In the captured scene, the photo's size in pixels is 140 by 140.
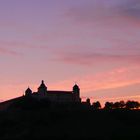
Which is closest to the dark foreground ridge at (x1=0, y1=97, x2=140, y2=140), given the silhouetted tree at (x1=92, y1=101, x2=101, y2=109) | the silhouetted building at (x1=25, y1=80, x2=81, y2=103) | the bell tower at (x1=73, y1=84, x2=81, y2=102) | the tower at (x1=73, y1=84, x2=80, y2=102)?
the silhouetted building at (x1=25, y1=80, x2=81, y2=103)

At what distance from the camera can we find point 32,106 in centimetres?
11394

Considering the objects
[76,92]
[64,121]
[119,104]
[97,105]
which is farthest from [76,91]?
[64,121]

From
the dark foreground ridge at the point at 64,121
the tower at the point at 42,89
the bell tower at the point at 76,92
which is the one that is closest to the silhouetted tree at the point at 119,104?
the bell tower at the point at 76,92

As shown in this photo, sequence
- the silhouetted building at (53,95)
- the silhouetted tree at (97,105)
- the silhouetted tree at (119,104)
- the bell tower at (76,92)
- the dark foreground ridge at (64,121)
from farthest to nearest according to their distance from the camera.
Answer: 1. the silhouetted tree at (119,104)
2. the silhouetted tree at (97,105)
3. the bell tower at (76,92)
4. the silhouetted building at (53,95)
5. the dark foreground ridge at (64,121)

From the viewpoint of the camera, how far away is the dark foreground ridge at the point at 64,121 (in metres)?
97.2

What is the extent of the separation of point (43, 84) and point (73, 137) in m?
37.6

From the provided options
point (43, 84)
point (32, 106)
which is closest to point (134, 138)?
point (32, 106)

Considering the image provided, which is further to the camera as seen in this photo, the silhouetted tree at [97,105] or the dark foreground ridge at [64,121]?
the silhouetted tree at [97,105]

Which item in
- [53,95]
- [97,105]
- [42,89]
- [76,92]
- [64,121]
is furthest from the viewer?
[97,105]

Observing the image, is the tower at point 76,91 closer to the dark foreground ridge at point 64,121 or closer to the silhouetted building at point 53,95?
the silhouetted building at point 53,95

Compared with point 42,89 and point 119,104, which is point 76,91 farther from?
point 119,104

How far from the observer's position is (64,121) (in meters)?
108

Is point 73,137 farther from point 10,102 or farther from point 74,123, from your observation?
point 10,102

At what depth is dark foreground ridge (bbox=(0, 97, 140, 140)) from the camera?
97.2m
